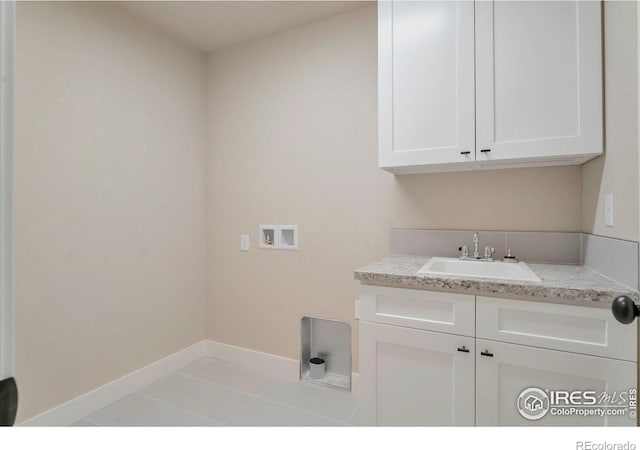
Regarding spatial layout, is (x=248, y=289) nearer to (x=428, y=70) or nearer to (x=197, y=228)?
(x=197, y=228)

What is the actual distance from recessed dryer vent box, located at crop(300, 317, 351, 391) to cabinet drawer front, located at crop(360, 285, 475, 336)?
849 mm

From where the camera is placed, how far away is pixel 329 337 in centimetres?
238

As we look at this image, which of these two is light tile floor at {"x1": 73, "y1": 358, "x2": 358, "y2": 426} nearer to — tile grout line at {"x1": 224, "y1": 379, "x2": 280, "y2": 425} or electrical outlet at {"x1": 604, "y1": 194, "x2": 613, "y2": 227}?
tile grout line at {"x1": 224, "y1": 379, "x2": 280, "y2": 425}

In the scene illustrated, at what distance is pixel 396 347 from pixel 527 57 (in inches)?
54.1

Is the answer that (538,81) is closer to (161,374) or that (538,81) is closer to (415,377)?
(415,377)

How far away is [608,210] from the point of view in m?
1.33

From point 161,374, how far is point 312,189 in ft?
5.47

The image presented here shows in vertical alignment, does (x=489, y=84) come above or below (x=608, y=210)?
above

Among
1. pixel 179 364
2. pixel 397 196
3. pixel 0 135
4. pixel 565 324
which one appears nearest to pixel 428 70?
pixel 397 196

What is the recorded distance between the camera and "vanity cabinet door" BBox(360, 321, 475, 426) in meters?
1.30

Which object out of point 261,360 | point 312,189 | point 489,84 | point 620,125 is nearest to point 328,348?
point 261,360

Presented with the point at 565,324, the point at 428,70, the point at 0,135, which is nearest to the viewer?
the point at 0,135

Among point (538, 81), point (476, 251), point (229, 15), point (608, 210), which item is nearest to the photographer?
point (608, 210)

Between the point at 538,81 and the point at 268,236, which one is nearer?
the point at 538,81
